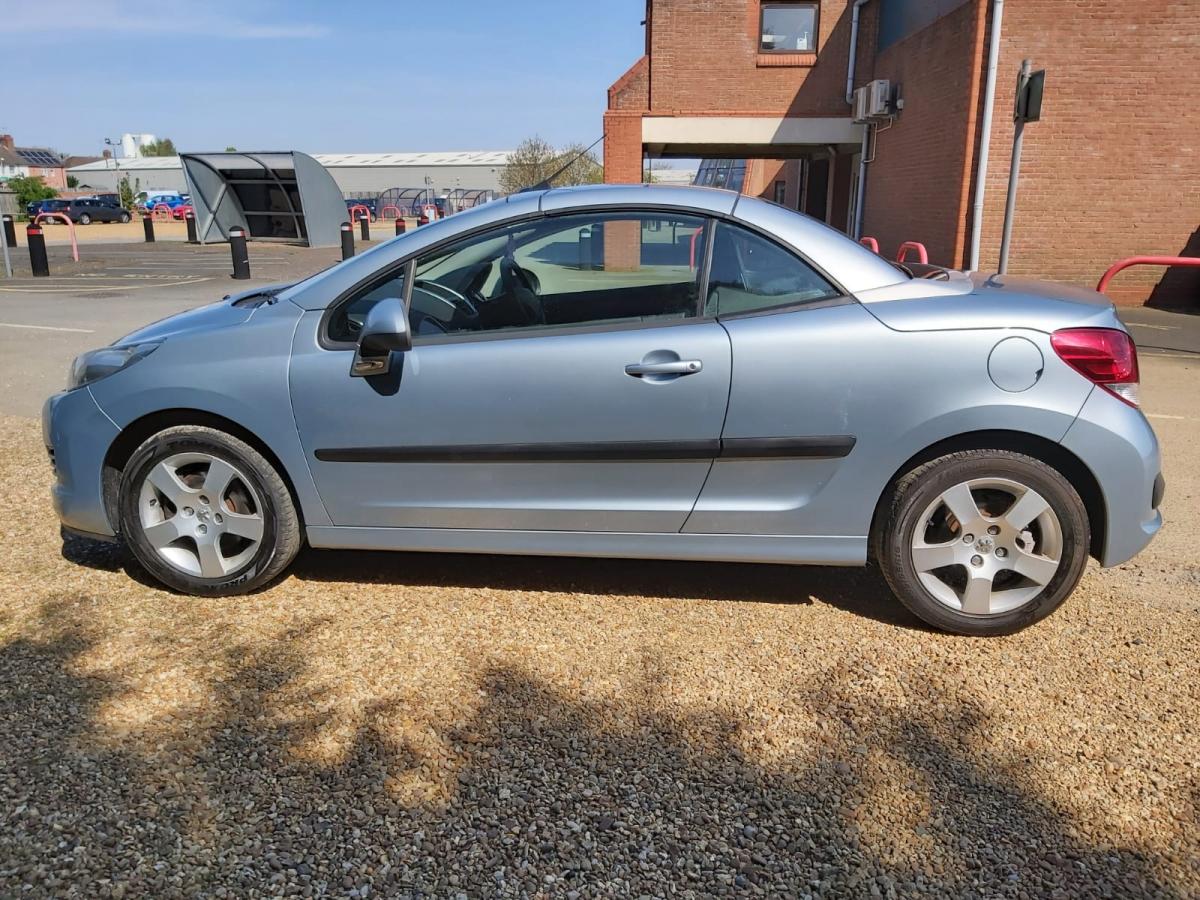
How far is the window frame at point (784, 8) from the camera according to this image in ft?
64.2

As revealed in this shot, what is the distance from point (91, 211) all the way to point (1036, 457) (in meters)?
54.8

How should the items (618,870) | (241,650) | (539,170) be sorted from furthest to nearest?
(539,170), (241,650), (618,870)

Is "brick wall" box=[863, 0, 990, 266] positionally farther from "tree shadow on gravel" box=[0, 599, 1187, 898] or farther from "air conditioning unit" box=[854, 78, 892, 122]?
"tree shadow on gravel" box=[0, 599, 1187, 898]

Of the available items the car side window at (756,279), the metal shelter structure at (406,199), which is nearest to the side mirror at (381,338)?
the car side window at (756,279)

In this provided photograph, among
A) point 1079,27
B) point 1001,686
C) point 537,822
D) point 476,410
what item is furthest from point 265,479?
point 1079,27

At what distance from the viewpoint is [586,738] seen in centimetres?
285

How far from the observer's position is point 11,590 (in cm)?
391

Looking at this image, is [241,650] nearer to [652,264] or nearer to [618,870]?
[618,870]

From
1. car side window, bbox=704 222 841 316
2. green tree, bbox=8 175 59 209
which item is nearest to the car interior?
car side window, bbox=704 222 841 316

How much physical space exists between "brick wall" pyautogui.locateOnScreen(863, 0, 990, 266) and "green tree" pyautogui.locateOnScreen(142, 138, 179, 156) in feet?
424

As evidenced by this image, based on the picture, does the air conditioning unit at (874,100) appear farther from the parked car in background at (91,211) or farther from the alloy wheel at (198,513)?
the parked car in background at (91,211)

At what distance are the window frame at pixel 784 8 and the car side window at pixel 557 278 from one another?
59.6ft

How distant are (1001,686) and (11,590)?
3.96 m

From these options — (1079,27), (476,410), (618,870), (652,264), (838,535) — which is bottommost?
(618,870)
